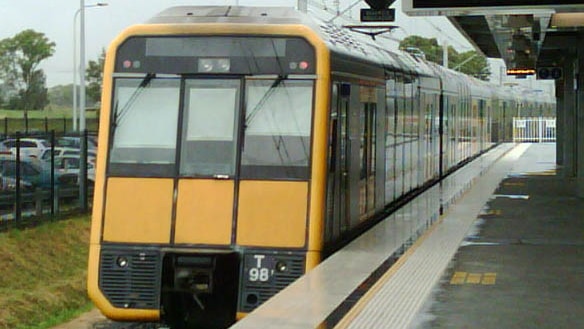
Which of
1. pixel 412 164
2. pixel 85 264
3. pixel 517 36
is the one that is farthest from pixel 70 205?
pixel 517 36

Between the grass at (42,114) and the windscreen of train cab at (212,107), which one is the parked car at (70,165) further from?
the grass at (42,114)

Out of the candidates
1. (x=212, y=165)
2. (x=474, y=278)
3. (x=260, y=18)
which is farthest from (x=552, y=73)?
(x=212, y=165)

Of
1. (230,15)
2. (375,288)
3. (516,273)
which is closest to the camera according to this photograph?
(375,288)

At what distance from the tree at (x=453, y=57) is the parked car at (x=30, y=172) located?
2552 inches

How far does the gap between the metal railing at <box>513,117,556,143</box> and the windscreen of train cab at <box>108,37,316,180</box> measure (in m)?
48.4

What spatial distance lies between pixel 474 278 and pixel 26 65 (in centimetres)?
5717

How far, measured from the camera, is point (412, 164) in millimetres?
21312

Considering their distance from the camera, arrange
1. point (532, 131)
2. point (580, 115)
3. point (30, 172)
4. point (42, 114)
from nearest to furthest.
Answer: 1. point (580, 115)
2. point (30, 172)
3. point (532, 131)
4. point (42, 114)

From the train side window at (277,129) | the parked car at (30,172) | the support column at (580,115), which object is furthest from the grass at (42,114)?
the train side window at (277,129)

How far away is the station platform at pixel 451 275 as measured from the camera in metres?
9.30

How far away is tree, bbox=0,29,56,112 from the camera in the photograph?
65.4 meters

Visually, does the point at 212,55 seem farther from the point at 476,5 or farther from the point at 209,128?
the point at 476,5

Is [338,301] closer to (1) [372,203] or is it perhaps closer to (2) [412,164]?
(1) [372,203]

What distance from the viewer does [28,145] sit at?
25688 millimetres
